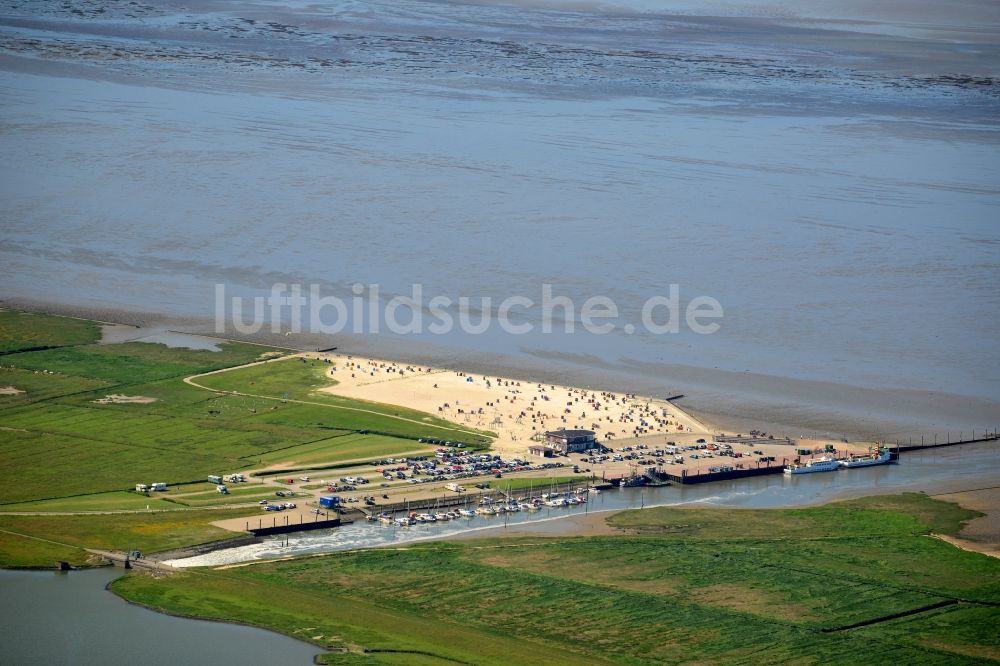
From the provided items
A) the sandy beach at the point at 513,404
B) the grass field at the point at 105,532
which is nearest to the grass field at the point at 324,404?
the sandy beach at the point at 513,404

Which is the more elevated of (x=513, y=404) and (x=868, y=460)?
(x=513, y=404)

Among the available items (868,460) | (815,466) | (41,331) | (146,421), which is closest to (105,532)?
(146,421)

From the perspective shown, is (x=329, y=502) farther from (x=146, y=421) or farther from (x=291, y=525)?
(x=146, y=421)

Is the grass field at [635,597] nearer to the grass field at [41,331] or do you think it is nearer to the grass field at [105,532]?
the grass field at [105,532]

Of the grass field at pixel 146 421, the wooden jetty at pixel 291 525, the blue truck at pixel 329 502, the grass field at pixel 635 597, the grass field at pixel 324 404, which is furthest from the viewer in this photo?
the grass field at pixel 324 404

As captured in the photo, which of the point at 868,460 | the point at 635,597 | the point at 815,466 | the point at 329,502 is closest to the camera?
the point at 635,597

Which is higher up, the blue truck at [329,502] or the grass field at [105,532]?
the blue truck at [329,502]

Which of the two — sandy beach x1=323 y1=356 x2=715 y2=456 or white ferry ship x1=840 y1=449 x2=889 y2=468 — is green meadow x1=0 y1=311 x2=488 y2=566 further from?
white ferry ship x1=840 y1=449 x2=889 y2=468
